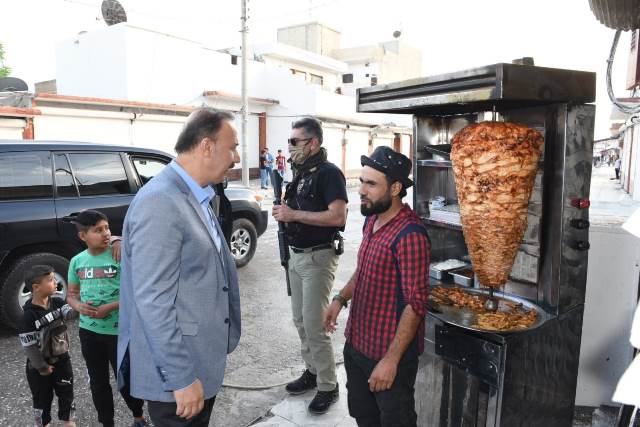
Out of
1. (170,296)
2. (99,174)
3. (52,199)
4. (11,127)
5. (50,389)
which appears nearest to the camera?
(170,296)

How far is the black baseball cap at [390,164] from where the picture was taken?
2.38 metres

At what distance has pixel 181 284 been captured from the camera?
1963mm

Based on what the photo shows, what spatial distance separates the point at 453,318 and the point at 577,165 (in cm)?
97

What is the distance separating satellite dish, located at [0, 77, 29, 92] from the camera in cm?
1706

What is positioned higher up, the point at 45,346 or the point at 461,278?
the point at 461,278

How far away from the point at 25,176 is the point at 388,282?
14.3 feet

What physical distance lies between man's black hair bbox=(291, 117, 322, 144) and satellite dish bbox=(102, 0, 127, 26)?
22205 millimetres

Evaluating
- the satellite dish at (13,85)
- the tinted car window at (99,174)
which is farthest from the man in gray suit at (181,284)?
the satellite dish at (13,85)

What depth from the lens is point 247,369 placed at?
13.9ft

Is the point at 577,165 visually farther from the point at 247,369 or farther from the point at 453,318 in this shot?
the point at 247,369

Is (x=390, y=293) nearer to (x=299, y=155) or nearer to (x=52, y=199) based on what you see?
(x=299, y=155)

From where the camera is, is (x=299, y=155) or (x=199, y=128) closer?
(x=199, y=128)

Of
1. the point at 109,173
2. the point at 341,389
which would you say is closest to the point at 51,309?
the point at 341,389

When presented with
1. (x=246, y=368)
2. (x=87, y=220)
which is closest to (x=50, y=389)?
(x=87, y=220)
